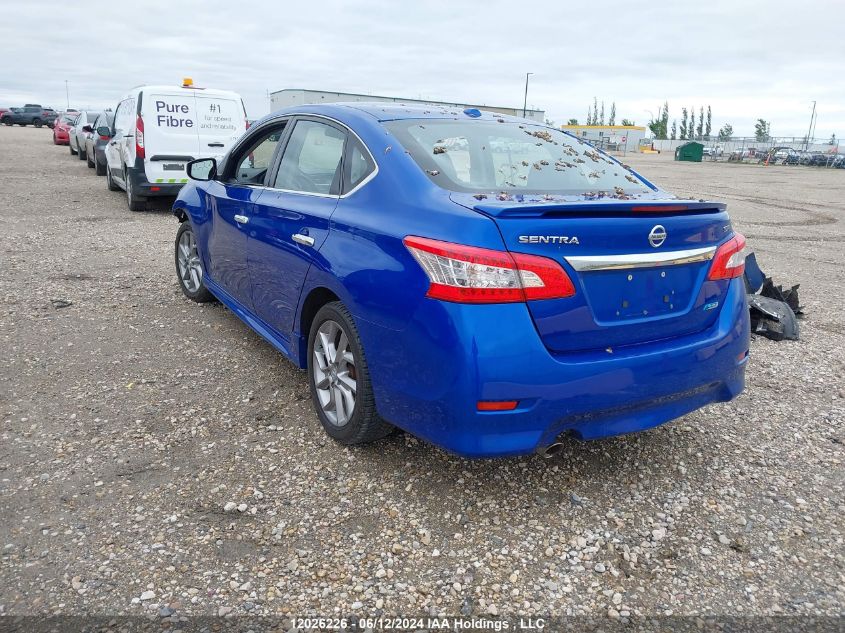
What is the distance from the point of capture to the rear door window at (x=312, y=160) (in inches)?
137

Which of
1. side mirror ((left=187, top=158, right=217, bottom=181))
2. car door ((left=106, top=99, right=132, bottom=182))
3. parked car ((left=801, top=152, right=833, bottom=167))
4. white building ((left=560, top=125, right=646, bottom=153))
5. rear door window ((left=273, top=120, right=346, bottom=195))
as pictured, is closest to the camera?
rear door window ((left=273, top=120, right=346, bottom=195))

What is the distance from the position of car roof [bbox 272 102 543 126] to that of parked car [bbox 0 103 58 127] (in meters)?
63.1

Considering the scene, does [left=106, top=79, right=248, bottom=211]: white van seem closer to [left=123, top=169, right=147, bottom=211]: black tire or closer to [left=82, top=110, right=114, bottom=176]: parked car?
[left=123, top=169, right=147, bottom=211]: black tire

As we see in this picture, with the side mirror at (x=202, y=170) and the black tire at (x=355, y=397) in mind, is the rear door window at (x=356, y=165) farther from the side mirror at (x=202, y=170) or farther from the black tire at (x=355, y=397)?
the side mirror at (x=202, y=170)

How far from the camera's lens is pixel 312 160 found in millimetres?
3752

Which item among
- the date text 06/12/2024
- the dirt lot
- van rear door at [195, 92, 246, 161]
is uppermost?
van rear door at [195, 92, 246, 161]

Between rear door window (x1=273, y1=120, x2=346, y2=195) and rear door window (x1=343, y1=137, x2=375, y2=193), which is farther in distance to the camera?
rear door window (x1=273, y1=120, x2=346, y2=195)

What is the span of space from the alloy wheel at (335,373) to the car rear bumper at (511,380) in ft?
0.99

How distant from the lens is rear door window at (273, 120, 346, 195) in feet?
11.4

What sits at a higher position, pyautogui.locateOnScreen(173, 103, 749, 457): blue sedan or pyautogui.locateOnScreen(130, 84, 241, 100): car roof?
pyautogui.locateOnScreen(130, 84, 241, 100): car roof

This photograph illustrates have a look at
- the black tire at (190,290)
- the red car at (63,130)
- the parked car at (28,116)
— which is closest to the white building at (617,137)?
the red car at (63,130)

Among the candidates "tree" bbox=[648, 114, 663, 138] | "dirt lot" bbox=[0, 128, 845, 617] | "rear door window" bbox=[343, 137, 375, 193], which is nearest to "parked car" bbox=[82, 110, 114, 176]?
"dirt lot" bbox=[0, 128, 845, 617]

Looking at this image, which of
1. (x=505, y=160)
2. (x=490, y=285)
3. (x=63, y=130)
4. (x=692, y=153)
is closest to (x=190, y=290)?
(x=505, y=160)

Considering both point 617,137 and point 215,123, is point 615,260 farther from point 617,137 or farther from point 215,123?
→ point 617,137
